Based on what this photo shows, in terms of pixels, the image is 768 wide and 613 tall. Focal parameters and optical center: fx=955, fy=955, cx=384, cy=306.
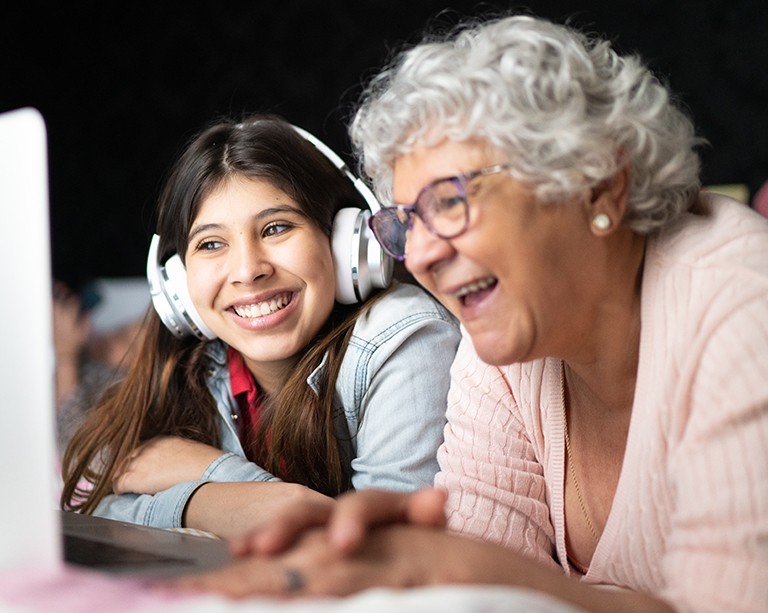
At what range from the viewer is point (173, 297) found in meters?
1.72

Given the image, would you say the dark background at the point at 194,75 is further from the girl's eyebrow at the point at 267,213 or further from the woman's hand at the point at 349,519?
the woman's hand at the point at 349,519

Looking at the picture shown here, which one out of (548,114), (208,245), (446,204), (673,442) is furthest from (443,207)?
(208,245)

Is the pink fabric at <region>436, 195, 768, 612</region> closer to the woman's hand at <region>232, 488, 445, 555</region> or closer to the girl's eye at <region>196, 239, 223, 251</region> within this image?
the woman's hand at <region>232, 488, 445, 555</region>

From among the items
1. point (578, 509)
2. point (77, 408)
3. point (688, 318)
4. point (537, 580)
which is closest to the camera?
point (537, 580)

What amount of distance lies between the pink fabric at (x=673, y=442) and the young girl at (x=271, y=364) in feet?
0.58

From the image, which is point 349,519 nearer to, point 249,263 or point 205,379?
point 249,263

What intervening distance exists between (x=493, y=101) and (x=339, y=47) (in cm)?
249

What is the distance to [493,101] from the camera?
1.06 m

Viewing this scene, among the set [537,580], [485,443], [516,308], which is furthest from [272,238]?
[537,580]

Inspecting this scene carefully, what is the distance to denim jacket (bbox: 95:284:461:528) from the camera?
150cm

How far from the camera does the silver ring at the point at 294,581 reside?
→ 0.73 meters

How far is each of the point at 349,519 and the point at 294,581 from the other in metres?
0.07

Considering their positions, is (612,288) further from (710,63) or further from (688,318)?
(710,63)

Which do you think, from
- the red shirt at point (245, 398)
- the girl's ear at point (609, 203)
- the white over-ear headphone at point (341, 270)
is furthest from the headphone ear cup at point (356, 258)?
the girl's ear at point (609, 203)
